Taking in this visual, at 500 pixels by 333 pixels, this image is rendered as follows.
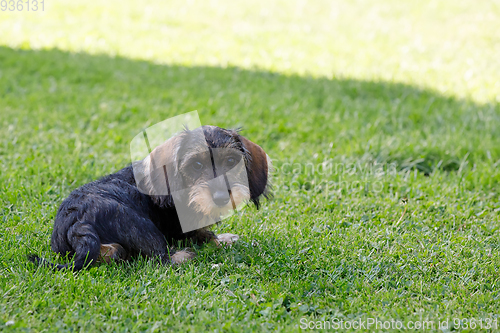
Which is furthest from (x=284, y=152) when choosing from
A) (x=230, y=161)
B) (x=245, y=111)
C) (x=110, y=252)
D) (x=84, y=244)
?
(x=84, y=244)

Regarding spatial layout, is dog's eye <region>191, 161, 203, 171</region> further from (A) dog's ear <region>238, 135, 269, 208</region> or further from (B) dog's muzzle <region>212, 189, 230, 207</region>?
(A) dog's ear <region>238, 135, 269, 208</region>

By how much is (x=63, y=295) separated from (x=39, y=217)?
4.65 feet

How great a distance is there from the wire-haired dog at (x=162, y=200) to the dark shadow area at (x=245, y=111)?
2259 mm

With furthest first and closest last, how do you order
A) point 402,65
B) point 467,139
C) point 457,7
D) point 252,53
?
1. point 457,7
2. point 252,53
3. point 402,65
4. point 467,139

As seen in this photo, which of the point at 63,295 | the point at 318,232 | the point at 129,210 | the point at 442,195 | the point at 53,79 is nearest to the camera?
the point at 63,295

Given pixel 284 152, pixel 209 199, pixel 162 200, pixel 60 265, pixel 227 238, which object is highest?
pixel 209 199

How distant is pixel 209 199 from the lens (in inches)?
136

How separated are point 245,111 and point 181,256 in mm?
3924

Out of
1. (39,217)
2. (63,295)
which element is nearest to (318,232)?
(63,295)

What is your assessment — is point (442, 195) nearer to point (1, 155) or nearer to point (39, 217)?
point (39, 217)

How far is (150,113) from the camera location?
7395 mm

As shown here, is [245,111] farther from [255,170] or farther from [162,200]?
[162,200]

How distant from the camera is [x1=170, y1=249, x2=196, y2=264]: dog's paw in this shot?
12.5ft

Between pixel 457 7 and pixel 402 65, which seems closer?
pixel 402 65
